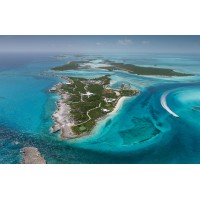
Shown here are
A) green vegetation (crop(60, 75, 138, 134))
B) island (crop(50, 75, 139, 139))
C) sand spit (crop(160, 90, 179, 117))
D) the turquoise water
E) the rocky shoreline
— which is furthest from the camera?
sand spit (crop(160, 90, 179, 117))

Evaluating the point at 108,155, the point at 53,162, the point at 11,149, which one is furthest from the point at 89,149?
the point at 11,149

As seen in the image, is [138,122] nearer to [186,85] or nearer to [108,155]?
[108,155]

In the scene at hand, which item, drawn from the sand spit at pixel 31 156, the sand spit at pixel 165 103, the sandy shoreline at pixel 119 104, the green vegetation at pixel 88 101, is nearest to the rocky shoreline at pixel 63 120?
the green vegetation at pixel 88 101

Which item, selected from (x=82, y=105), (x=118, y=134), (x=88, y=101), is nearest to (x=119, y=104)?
(x=88, y=101)

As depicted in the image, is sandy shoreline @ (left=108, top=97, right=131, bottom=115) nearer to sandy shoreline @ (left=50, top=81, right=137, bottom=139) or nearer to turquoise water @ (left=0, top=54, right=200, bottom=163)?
sandy shoreline @ (left=50, top=81, right=137, bottom=139)

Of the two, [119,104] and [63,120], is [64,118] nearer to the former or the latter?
[63,120]

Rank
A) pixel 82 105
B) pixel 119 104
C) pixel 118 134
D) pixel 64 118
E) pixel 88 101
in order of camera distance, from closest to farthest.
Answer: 1. pixel 118 134
2. pixel 64 118
3. pixel 82 105
4. pixel 119 104
5. pixel 88 101

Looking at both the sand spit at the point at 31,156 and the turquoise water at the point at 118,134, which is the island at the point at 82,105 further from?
the sand spit at the point at 31,156

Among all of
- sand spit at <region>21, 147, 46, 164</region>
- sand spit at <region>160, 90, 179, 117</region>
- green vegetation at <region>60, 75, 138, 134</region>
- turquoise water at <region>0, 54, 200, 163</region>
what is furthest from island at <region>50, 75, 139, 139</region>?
sand spit at <region>160, 90, 179, 117</region>
